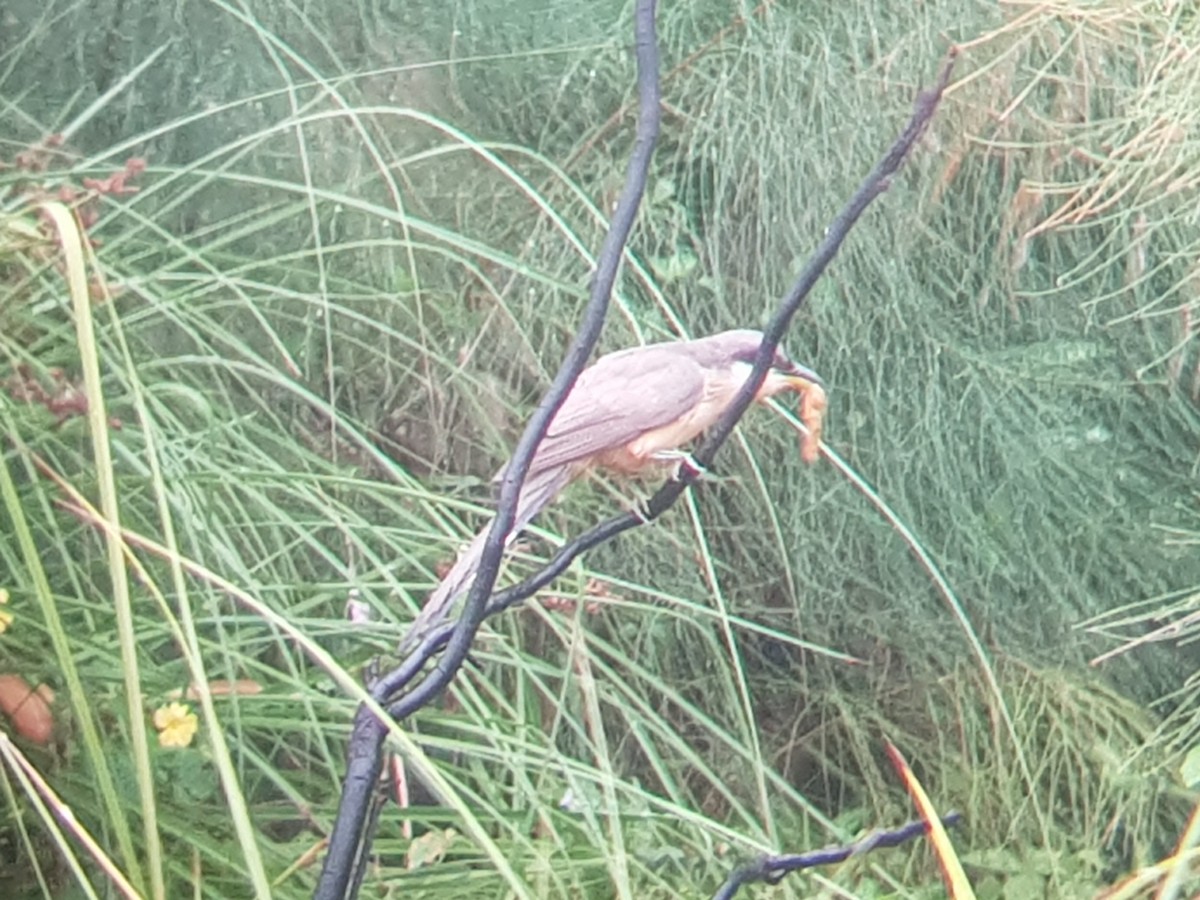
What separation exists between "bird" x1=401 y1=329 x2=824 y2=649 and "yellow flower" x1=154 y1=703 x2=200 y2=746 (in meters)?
0.11

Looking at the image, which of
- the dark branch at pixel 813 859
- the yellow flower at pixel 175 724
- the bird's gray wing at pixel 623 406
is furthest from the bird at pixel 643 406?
the dark branch at pixel 813 859

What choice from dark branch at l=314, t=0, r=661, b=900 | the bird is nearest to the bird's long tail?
the bird

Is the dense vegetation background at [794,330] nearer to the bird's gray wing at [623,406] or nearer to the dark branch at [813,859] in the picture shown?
the bird's gray wing at [623,406]

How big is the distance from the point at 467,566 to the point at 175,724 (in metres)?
0.13

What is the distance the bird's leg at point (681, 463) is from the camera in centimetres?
64

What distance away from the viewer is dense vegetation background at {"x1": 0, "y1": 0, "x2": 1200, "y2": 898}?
0.85m

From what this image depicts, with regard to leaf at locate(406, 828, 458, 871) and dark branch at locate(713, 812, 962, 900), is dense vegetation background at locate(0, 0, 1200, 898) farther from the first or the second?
dark branch at locate(713, 812, 962, 900)

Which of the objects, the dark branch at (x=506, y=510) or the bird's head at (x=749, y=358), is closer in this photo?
the dark branch at (x=506, y=510)

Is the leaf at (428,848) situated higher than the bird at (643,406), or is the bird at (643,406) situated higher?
Answer: the bird at (643,406)

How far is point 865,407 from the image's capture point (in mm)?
984

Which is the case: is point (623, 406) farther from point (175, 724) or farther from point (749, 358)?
point (175, 724)

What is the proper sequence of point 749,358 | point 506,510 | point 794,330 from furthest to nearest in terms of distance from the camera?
point 794,330, point 749,358, point 506,510

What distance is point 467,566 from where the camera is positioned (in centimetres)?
63

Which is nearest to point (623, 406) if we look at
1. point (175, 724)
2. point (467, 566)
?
point (467, 566)
